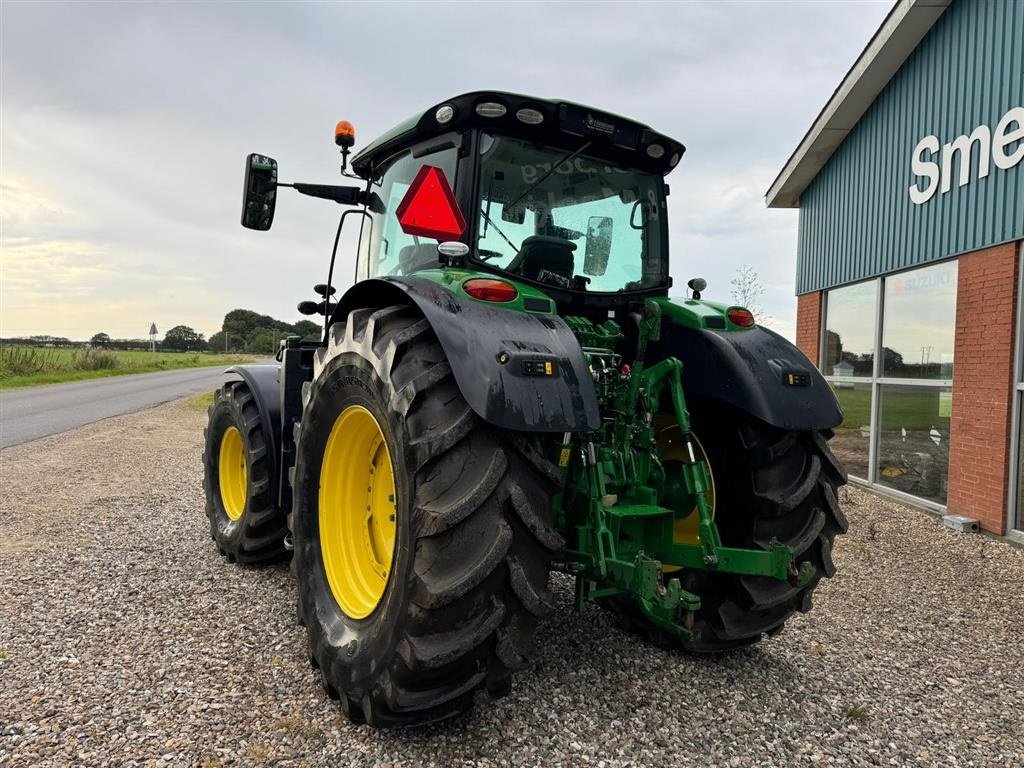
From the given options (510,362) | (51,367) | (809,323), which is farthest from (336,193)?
(51,367)

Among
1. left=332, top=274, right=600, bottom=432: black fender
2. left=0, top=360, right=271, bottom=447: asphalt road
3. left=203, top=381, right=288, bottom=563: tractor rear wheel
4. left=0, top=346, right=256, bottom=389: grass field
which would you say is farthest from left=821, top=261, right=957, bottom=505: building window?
left=0, top=346, right=256, bottom=389: grass field

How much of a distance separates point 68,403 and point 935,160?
704 inches

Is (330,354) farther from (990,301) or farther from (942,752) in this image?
(990,301)

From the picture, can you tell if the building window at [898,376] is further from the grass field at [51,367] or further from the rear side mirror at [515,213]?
the grass field at [51,367]

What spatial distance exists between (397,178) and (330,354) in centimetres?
121

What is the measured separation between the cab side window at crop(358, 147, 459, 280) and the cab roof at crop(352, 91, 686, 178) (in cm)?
11

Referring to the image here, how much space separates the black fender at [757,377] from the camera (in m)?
2.91

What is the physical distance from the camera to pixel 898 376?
8.15 m

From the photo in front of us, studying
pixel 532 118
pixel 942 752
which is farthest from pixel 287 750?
pixel 532 118

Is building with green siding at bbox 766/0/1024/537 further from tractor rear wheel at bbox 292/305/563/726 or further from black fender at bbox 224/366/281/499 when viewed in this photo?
black fender at bbox 224/366/281/499

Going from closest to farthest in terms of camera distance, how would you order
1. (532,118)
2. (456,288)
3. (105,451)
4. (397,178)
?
(456,288) → (532,118) → (397,178) → (105,451)

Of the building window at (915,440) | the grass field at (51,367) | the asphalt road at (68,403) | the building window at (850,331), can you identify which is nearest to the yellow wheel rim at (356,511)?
the building window at (915,440)

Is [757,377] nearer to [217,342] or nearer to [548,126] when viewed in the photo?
[548,126]

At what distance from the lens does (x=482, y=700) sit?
2594 mm
